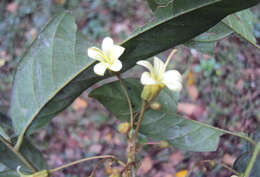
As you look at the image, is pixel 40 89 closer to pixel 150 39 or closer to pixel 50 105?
pixel 50 105

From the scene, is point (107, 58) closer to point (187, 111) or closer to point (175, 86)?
point (175, 86)

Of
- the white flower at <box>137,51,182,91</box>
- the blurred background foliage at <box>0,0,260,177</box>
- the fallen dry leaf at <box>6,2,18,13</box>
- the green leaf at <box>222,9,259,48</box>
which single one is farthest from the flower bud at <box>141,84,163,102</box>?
the fallen dry leaf at <box>6,2,18,13</box>

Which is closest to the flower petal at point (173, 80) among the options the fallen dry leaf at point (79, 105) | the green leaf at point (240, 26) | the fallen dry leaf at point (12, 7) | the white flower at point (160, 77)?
the white flower at point (160, 77)

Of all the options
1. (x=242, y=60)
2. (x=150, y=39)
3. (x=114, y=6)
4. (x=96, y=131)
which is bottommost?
(x=96, y=131)

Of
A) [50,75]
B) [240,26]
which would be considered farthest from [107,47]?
[240,26]

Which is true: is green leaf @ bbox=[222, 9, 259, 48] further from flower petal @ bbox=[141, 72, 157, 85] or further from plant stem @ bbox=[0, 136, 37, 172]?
plant stem @ bbox=[0, 136, 37, 172]

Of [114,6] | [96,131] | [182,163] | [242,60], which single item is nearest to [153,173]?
[182,163]
